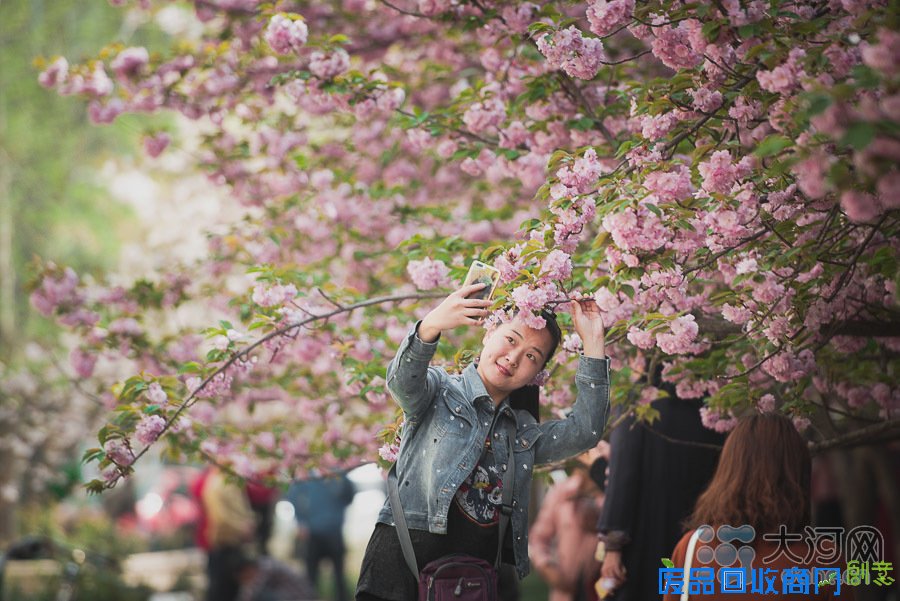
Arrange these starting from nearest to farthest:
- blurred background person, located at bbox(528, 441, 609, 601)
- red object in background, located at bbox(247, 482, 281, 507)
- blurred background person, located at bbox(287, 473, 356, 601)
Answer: blurred background person, located at bbox(528, 441, 609, 601)
blurred background person, located at bbox(287, 473, 356, 601)
red object in background, located at bbox(247, 482, 281, 507)

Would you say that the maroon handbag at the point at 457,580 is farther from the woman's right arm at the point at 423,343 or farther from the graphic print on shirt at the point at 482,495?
the woman's right arm at the point at 423,343

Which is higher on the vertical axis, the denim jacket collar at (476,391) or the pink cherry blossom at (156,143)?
the pink cherry blossom at (156,143)

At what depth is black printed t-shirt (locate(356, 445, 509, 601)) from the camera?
2924mm

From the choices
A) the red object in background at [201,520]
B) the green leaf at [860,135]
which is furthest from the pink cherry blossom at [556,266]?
the red object in background at [201,520]

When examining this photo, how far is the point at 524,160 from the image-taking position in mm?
4719

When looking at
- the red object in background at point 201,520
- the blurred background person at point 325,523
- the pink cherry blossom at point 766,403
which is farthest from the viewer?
the blurred background person at point 325,523

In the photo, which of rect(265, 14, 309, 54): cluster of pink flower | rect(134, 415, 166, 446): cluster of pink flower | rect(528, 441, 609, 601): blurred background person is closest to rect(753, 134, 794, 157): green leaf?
rect(134, 415, 166, 446): cluster of pink flower

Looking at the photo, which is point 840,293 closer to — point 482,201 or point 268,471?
point 268,471

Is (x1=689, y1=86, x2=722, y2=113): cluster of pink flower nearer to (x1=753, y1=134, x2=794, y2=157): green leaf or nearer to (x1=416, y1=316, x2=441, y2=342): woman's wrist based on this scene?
(x1=753, y1=134, x2=794, y2=157): green leaf

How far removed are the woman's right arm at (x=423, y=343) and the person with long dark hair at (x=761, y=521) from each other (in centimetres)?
98

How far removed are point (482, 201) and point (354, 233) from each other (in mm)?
1232

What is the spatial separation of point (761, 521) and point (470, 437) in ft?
3.12

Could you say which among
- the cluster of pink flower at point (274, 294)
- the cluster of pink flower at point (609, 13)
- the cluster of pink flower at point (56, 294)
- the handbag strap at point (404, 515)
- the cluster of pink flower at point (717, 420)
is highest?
the cluster of pink flower at point (609, 13)

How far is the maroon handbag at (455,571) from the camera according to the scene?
282 centimetres
